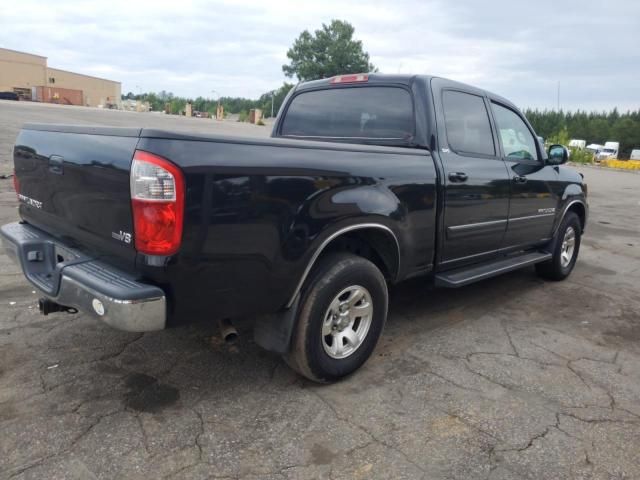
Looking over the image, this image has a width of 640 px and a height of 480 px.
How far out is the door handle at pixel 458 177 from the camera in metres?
3.81

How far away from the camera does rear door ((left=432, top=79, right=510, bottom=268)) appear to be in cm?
387

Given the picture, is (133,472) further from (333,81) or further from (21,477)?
(333,81)

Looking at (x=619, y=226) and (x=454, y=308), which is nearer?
(x=454, y=308)

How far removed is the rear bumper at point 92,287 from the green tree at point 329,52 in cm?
7291

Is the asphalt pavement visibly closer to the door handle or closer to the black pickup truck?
the black pickup truck

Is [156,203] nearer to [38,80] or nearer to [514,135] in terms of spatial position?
[514,135]

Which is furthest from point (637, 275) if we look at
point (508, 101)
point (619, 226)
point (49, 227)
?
point (49, 227)

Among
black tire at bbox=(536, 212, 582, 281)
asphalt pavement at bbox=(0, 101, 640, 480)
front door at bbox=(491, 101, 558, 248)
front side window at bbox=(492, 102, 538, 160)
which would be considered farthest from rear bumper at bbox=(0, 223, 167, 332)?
black tire at bbox=(536, 212, 582, 281)

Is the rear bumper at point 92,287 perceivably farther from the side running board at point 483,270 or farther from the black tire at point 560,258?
the black tire at point 560,258

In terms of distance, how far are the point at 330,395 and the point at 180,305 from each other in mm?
1129

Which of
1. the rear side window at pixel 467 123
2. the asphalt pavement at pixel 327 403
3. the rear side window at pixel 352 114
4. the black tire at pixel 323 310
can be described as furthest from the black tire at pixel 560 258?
the black tire at pixel 323 310

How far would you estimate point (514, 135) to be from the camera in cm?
491

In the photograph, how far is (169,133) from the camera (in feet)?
7.67

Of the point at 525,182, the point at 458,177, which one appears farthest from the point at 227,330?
the point at 525,182
